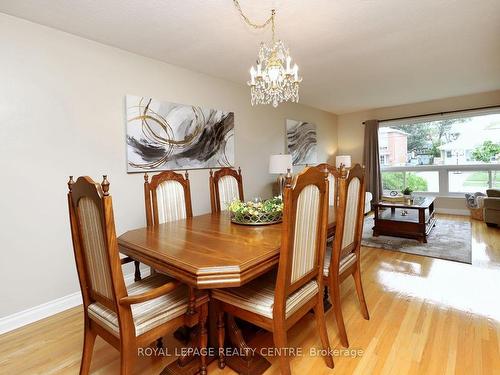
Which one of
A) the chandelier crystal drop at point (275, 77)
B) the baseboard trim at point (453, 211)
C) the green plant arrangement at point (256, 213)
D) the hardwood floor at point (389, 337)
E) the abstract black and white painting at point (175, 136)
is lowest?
the hardwood floor at point (389, 337)

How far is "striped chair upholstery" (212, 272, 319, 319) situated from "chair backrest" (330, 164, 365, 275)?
11.2 inches

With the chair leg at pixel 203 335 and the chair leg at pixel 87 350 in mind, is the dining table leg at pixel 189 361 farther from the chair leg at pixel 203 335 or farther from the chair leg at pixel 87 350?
the chair leg at pixel 87 350

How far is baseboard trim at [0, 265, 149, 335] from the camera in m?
2.02

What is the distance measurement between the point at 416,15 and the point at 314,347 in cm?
257

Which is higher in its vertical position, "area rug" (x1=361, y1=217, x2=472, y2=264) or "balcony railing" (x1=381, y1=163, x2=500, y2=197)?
"balcony railing" (x1=381, y1=163, x2=500, y2=197)

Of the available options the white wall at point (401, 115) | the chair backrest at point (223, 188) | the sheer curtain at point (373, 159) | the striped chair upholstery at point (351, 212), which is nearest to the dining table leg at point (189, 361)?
the striped chair upholstery at point (351, 212)

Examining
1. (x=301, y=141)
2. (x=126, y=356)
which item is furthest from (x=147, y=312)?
(x=301, y=141)

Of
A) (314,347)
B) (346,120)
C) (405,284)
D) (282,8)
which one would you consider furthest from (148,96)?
(346,120)

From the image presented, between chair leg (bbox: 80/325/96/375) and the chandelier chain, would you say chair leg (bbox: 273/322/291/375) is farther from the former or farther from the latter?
the chandelier chain

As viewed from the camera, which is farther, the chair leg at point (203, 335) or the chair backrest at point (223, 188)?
the chair backrest at point (223, 188)

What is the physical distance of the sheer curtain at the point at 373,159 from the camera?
6.06 meters

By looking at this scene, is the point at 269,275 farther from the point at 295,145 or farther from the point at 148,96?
the point at 295,145

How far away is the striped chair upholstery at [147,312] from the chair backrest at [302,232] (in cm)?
50

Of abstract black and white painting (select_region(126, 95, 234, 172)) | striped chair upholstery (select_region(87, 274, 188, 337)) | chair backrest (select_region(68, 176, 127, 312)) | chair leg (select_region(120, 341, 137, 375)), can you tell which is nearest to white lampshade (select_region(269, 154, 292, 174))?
abstract black and white painting (select_region(126, 95, 234, 172))
